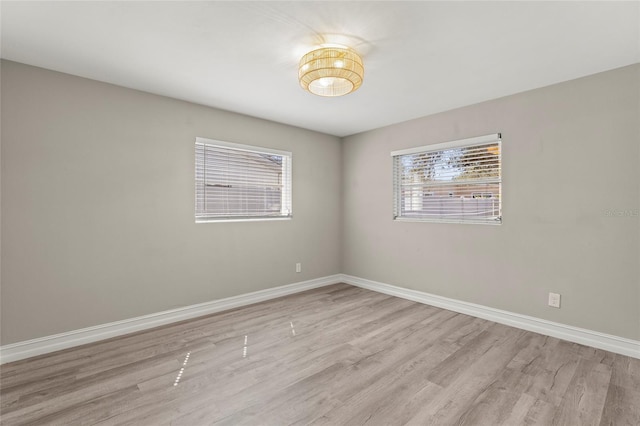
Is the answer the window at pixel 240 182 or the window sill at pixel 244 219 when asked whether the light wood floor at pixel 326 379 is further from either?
the window at pixel 240 182

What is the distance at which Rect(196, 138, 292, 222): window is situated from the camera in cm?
360

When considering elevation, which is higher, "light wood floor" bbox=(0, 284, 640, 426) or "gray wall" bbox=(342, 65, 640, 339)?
"gray wall" bbox=(342, 65, 640, 339)

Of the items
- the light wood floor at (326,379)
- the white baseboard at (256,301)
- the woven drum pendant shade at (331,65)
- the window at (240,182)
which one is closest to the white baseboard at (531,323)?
the white baseboard at (256,301)

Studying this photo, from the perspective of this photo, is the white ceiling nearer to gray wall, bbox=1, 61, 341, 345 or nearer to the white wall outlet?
gray wall, bbox=1, 61, 341, 345

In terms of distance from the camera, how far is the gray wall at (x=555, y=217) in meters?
2.59

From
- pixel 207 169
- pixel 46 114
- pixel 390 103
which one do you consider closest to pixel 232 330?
pixel 207 169

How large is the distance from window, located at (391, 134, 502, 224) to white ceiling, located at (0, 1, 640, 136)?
0.70 m

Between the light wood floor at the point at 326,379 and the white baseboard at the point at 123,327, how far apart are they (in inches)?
4.5

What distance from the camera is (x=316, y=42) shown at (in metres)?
2.22

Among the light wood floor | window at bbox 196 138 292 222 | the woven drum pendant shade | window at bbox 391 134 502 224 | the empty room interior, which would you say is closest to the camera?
the light wood floor

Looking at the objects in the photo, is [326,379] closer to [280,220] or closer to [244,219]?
[244,219]

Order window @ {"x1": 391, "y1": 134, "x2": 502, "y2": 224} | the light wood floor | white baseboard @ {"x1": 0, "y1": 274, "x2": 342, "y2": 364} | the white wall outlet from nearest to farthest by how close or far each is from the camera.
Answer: the light wood floor → white baseboard @ {"x1": 0, "y1": 274, "x2": 342, "y2": 364} → the white wall outlet → window @ {"x1": 391, "y1": 134, "x2": 502, "y2": 224}

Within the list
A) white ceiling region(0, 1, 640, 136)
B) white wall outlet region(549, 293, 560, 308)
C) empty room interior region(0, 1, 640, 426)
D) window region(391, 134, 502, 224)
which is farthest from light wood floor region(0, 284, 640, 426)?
white ceiling region(0, 1, 640, 136)

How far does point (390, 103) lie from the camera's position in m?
3.47
